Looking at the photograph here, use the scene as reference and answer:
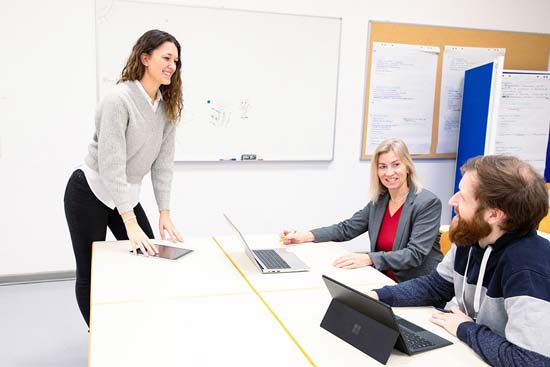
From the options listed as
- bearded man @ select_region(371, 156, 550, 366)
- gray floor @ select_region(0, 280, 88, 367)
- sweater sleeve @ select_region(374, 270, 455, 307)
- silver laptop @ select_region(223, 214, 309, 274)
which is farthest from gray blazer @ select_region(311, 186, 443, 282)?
gray floor @ select_region(0, 280, 88, 367)

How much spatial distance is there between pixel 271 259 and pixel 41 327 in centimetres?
162

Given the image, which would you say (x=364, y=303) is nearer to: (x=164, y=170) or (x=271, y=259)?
(x=271, y=259)

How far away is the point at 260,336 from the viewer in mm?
1287

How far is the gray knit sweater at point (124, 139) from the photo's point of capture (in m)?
1.92

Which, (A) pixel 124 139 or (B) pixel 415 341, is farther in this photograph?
(A) pixel 124 139

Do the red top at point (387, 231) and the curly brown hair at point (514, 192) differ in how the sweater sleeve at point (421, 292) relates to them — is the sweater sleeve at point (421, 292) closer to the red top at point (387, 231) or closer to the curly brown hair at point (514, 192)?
the curly brown hair at point (514, 192)

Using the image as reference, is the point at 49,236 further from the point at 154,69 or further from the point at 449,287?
the point at 449,287

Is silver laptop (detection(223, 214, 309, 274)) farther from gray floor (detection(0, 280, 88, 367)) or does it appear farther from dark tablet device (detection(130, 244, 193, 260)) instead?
gray floor (detection(0, 280, 88, 367))

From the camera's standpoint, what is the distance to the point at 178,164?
11.5ft

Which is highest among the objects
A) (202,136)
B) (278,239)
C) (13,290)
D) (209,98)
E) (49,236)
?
(209,98)

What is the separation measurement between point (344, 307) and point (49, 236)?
8.85 feet

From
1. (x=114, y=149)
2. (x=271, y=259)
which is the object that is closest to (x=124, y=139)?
(x=114, y=149)

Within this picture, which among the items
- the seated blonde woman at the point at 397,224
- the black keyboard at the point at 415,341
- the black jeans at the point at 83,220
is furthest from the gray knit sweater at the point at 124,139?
the black keyboard at the point at 415,341

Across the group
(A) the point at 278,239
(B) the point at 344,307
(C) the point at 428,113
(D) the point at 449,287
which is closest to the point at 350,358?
(B) the point at 344,307
